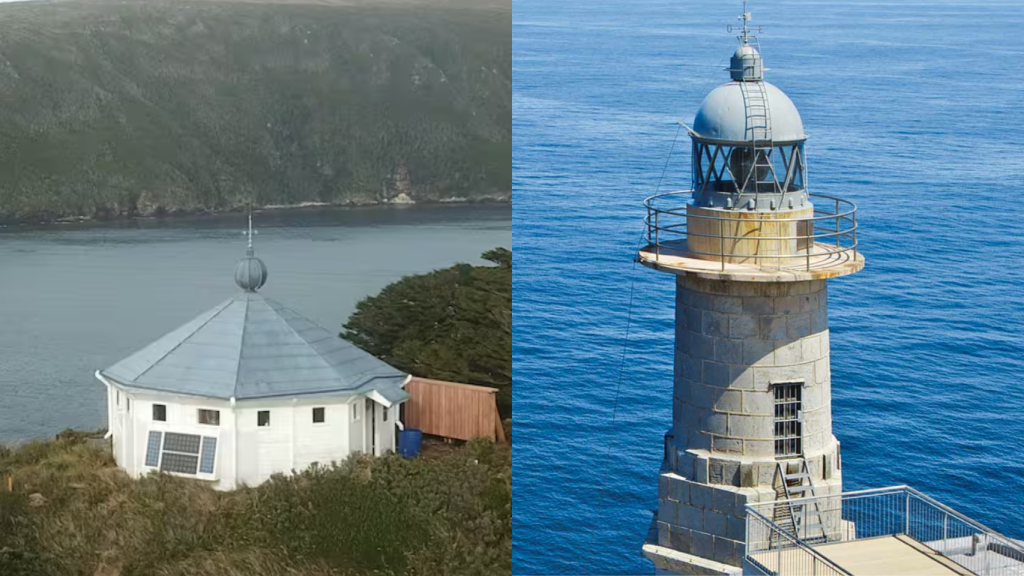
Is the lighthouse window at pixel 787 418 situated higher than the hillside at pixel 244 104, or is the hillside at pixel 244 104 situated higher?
the hillside at pixel 244 104

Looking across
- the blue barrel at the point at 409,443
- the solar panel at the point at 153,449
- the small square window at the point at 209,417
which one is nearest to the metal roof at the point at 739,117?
the blue barrel at the point at 409,443

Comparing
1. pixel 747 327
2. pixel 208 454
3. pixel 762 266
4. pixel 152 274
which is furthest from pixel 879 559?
pixel 152 274

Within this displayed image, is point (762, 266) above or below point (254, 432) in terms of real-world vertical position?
above

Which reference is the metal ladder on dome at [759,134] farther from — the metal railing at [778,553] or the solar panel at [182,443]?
the solar panel at [182,443]

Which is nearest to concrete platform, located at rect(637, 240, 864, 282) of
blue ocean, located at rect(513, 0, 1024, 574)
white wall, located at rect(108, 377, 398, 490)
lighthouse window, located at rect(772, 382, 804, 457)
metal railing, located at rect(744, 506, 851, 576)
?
lighthouse window, located at rect(772, 382, 804, 457)

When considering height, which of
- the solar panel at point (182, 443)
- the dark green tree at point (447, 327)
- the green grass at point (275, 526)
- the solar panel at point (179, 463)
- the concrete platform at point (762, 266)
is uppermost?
the concrete platform at point (762, 266)

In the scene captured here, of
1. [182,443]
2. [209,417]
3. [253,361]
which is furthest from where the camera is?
[253,361]

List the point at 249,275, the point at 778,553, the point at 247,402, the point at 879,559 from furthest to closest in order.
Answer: the point at 249,275
the point at 247,402
the point at 879,559
the point at 778,553

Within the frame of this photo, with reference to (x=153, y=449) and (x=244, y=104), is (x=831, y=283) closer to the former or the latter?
(x=244, y=104)

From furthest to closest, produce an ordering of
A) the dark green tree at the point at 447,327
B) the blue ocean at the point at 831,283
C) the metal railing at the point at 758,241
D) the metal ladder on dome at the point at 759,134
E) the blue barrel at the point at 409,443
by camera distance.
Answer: the blue ocean at the point at 831,283 < the dark green tree at the point at 447,327 < the blue barrel at the point at 409,443 < the metal ladder on dome at the point at 759,134 < the metal railing at the point at 758,241
